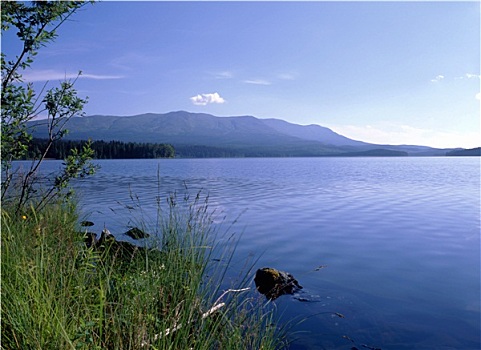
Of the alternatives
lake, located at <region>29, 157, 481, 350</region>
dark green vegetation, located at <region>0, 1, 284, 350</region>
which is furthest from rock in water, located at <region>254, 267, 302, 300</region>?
dark green vegetation, located at <region>0, 1, 284, 350</region>

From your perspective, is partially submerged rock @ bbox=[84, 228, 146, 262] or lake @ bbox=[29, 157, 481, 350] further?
lake @ bbox=[29, 157, 481, 350]

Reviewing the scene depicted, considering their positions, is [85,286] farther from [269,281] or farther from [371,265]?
[371,265]

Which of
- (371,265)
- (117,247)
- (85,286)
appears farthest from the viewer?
(371,265)

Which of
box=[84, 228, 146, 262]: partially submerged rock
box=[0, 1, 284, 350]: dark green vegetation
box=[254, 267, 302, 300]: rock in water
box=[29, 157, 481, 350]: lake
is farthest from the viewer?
box=[254, 267, 302, 300]: rock in water

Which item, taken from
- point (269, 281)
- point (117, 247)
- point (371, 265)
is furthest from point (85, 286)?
point (371, 265)

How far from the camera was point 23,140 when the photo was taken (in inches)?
321

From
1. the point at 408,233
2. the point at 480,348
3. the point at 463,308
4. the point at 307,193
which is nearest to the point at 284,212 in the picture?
the point at 408,233

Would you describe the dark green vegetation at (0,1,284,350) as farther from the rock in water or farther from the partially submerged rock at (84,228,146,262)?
the rock in water

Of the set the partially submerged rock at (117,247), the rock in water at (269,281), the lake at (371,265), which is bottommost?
the lake at (371,265)

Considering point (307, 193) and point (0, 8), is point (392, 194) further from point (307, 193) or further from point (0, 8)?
point (0, 8)

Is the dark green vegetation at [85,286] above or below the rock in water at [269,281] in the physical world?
above

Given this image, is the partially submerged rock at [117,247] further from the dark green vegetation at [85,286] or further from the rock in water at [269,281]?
the rock in water at [269,281]

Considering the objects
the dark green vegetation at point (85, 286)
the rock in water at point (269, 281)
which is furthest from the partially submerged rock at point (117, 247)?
the rock in water at point (269, 281)

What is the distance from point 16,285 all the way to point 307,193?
3172cm
